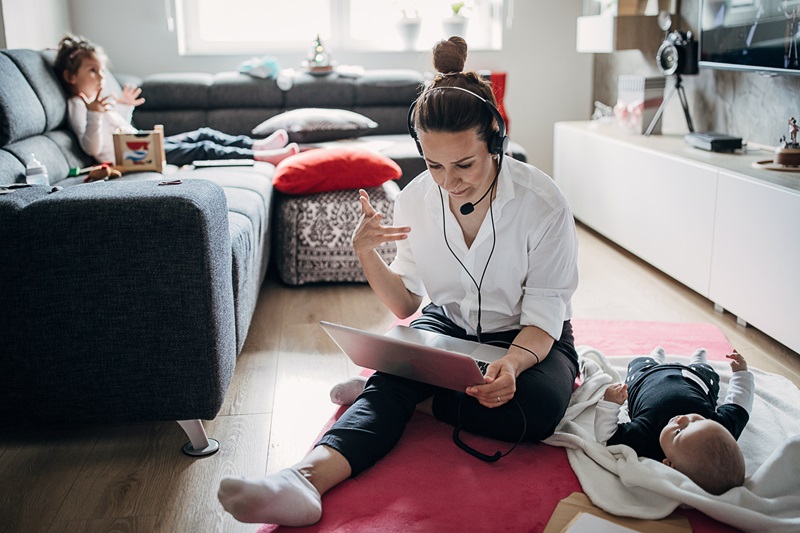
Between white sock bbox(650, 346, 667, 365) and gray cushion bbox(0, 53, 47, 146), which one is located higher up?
gray cushion bbox(0, 53, 47, 146)

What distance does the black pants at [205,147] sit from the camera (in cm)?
344

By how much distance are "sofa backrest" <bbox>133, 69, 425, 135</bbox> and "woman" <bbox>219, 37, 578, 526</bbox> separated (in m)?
2.46

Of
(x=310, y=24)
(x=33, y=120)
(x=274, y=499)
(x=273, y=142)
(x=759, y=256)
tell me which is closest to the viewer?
(x=274, y=499)

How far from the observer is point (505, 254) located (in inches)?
69.6

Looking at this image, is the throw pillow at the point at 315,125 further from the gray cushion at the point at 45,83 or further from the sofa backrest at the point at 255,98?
the gray cushion at the point at 45,83

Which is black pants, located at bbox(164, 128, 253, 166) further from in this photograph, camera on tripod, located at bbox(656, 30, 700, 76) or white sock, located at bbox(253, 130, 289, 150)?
camera on tripod, located at bbox(656, 30, 700, 76)

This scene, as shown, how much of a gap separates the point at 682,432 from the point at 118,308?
1177mm

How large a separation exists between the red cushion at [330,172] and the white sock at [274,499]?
1.81 m

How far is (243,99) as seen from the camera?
4129 mm

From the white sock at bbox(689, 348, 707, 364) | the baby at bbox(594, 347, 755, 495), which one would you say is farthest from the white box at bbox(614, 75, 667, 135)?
the baby at bbox(594, 347, 755, 495)

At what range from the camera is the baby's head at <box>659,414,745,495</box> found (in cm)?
151

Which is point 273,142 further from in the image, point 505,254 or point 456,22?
point 505,254

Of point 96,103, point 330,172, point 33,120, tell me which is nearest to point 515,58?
point 330,172

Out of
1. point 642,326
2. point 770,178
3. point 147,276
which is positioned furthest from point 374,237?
point 770,178
